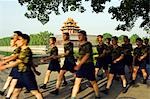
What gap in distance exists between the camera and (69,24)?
254 feet

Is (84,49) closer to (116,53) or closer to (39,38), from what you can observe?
(116,53)

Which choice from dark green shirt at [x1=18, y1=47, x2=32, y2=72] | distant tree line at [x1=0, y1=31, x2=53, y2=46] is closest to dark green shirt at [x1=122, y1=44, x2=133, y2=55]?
dark green shirt at [x1=18, y1=47, x2=32, y2=72]

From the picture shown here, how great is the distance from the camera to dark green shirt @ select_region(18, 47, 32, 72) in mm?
7852

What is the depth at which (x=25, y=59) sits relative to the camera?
792 centimetres

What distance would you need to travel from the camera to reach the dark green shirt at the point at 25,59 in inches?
309

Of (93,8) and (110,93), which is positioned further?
(93,8)

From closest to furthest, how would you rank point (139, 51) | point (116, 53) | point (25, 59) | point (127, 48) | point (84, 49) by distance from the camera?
point (25, 59), point (84, 49), point (116, 53), point (139, 51), point (127, 48)

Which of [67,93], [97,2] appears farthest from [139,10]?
[67,93]

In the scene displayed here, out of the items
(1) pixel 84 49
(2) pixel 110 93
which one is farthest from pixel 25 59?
(2) pixel 110 93

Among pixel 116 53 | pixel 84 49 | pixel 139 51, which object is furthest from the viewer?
pixel 139 51

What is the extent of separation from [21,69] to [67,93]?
3.37m

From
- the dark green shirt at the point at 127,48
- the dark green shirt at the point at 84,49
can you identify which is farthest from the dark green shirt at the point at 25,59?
the dark green shirt at the point at 127,48

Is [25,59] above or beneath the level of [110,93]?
above

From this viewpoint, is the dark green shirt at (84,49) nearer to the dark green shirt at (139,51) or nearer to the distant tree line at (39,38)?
the dark green shirt at (139,51)
